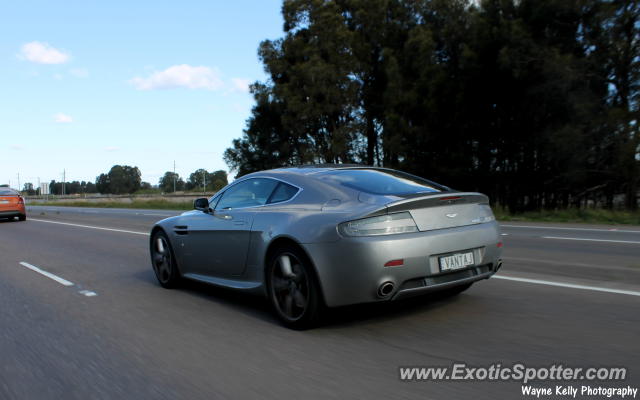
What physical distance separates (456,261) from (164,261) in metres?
4.00

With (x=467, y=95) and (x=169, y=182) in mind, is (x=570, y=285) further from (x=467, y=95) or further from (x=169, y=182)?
(x=169, y=182)

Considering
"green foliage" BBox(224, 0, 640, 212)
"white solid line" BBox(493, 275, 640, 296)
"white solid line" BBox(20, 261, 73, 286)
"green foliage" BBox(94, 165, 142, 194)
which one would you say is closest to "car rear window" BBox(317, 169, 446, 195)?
"white solid line" BBox(493, 275, 640, 296)

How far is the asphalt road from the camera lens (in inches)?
145

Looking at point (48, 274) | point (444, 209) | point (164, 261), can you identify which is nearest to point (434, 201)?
point (444, 209)

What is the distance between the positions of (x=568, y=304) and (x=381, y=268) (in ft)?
7.17

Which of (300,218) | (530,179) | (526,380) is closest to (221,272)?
(300,218)

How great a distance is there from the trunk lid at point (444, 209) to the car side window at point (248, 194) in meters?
1.55

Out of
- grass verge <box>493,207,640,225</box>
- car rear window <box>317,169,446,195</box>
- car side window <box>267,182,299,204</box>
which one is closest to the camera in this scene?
car rear window <box>317,169,446,195</box>

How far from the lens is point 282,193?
5.52m

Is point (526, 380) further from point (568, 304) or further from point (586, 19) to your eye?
point (586, 19)

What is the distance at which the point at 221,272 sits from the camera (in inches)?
235

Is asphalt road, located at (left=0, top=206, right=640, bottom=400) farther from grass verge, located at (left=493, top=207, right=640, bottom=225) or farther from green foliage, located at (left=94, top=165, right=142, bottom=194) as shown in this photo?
green foliage, located at (left=94, top=165, right=142, bottom=194)

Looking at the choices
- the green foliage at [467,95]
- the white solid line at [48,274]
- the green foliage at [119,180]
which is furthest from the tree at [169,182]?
the white solid line at [48,274]

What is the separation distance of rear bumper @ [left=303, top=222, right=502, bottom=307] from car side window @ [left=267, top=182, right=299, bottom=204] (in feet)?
2.67
